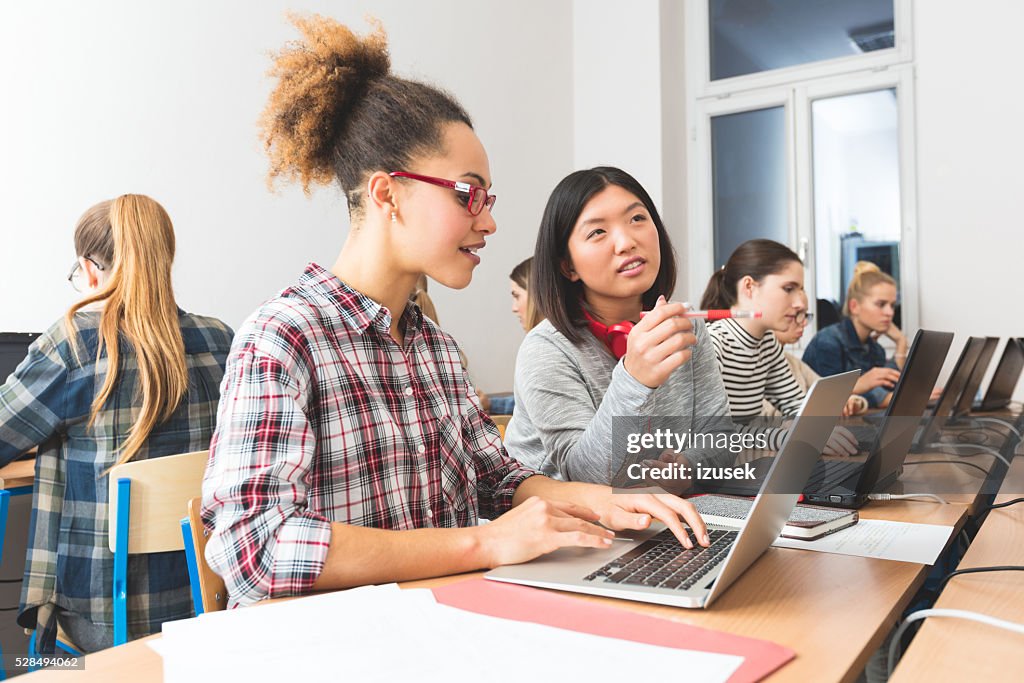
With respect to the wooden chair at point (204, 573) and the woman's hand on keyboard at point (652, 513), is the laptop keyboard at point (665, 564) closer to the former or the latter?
the woman's hand on keyboard at point (652, 513)

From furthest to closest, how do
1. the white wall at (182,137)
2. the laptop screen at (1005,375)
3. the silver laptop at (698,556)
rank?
1. the laptop screen at (1005,375)
2. the white wall at (182,137)
3. the silver laptop at (698,556)

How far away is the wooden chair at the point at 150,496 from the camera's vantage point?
59.1 inches

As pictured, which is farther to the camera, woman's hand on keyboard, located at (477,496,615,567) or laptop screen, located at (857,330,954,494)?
laptop screen, located at (857,330,954,494)

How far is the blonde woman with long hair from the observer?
1755mm

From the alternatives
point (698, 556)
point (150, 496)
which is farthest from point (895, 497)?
point (150, 496)

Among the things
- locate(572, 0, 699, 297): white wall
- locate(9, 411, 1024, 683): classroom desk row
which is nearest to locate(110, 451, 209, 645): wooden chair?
locate(9, 411, 1024, 683): classroom desk row

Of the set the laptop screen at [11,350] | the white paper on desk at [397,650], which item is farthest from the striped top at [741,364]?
the laptop screen at [11,350]

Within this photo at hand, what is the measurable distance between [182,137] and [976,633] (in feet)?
10.6

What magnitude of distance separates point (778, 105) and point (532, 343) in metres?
4.19

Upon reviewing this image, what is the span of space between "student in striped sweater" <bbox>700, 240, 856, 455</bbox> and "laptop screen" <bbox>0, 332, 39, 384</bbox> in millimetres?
1973

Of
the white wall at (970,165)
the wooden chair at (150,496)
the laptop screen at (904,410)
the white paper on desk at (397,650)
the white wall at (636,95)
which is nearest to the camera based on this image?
the white paper on desk at (397,650)

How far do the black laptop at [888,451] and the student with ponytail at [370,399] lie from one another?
0.40m

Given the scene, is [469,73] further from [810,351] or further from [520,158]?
[810,351]

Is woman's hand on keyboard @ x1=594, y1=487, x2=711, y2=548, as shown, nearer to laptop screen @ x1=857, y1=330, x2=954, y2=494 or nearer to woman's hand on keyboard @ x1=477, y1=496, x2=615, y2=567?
woman's hand on keyboard @ x1=477, y1=496, x2=615, y2=567
